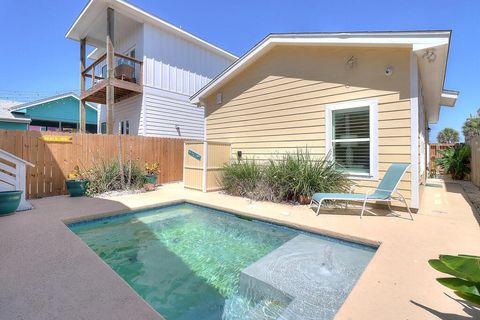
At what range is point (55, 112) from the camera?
17.4 m

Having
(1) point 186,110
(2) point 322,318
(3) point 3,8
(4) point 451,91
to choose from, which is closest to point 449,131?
(4) point 451,91

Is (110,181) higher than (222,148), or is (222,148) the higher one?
(222,148)

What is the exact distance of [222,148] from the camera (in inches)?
338

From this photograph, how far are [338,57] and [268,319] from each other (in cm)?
623

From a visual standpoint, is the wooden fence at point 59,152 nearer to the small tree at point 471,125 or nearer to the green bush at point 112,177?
the green bush at point 112,177

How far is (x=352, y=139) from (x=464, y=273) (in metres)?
4.86

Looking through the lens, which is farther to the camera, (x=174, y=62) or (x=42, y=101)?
(x=42, y=101)

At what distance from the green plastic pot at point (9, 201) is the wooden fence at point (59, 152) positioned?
243cm

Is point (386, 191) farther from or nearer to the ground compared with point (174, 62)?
nearer to the ground

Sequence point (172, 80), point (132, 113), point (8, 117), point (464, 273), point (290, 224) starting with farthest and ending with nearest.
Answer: point (8, 117)
point (172, 80)
point (132, 113)
point (290, 224)
point (464, 273)

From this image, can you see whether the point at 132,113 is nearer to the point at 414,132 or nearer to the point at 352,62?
the point at 352,62

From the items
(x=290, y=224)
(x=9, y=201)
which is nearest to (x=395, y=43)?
(x=290, y=224)

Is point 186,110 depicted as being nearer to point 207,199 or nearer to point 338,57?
point 207,199

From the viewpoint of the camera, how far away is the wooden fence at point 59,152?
6781mm
